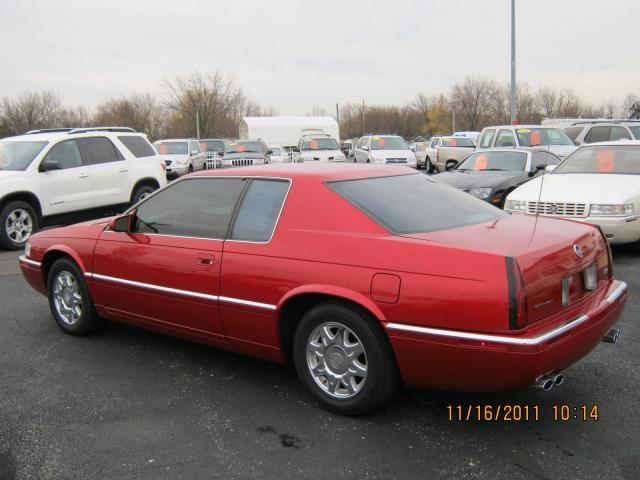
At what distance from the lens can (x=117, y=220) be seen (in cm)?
461

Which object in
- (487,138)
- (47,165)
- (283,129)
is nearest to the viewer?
(47,165)

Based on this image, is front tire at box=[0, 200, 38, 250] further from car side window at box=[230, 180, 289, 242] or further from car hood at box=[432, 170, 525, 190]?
car side window at box=[230, 180, 289, 242]

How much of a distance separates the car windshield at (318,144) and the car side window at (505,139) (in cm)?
803

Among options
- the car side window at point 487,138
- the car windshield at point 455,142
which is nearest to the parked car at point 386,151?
the car windshield at point 455,142

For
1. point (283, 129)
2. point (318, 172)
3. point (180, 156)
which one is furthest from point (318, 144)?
point (318, 172)

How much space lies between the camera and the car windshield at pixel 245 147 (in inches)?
814

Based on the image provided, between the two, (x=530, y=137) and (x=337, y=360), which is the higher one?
(x=530, y=137)

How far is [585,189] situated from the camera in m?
7.71

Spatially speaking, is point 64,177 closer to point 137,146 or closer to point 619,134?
point 137,146

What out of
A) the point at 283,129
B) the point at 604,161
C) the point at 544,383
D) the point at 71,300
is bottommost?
the point at 544,383

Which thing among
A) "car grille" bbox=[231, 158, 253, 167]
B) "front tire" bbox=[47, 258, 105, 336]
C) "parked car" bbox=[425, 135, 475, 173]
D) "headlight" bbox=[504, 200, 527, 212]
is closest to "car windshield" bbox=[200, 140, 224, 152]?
"parked car" bbox=[425, 135, 475, 173]

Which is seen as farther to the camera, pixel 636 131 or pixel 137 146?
pixel 636 131

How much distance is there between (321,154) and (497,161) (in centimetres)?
1084

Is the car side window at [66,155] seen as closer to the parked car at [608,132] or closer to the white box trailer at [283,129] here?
the parked car at [608,132]
